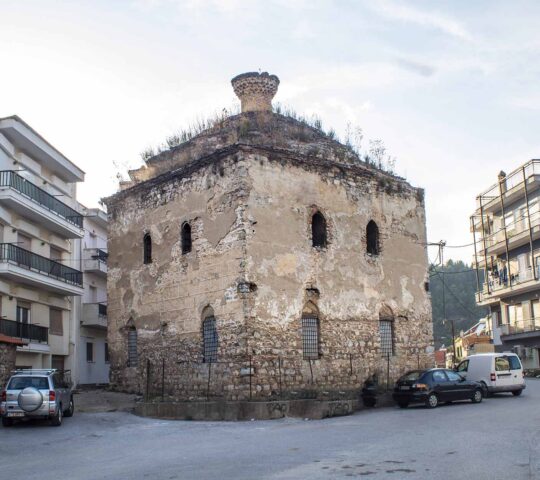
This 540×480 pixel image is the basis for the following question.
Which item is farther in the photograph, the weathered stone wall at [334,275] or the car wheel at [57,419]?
the weathered stone wall at [334,275]

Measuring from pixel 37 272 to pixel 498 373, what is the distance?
1856 centimetres

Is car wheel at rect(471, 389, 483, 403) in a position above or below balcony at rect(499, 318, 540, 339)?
below

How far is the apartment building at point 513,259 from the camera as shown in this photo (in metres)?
40.9

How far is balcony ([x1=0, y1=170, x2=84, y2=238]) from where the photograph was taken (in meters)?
26.3

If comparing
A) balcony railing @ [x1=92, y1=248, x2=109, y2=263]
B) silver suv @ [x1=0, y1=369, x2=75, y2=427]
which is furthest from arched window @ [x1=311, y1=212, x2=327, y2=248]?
balcony railing @ [x1=92, y1=248, x2=109, y2=263]

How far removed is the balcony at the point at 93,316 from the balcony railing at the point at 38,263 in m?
3.40

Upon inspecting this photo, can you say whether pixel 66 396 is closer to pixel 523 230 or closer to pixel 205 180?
pixel 205 180

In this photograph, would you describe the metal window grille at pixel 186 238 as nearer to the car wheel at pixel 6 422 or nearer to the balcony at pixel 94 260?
the car wheel at pixel 6 422

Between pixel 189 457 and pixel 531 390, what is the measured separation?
18920mm

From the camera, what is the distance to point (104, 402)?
22.1 meters

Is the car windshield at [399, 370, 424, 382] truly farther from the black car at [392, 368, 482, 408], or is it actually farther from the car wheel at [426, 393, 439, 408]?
the car wheel at [426, 393, 439, 408]

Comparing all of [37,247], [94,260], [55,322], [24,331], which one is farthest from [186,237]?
[94,260]

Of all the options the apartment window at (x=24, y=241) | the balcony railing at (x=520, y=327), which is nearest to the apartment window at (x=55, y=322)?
the apartment window at (x=24, y=241)

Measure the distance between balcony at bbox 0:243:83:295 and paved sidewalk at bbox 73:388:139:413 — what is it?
569cm
